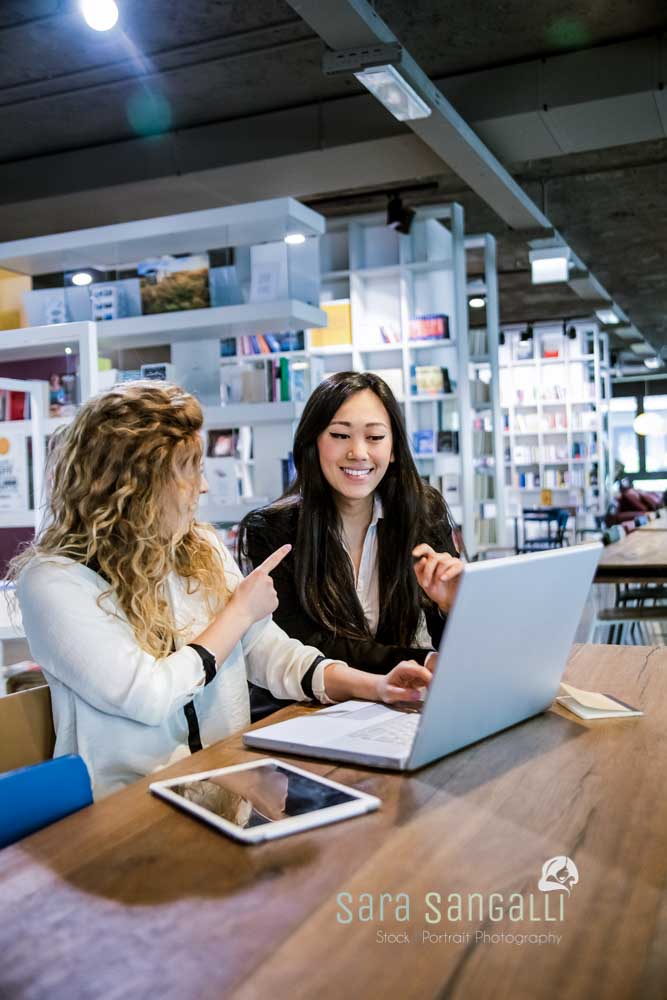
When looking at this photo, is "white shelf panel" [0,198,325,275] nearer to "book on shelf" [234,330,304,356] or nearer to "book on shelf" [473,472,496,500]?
"book on shelf" [234,330,304,356]

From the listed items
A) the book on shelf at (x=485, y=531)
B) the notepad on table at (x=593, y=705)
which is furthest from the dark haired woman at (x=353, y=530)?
the book on shelf at (x=485, y=531)

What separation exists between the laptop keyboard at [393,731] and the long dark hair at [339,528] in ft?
2.10

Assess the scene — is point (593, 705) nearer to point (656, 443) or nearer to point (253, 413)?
point (253, 413)

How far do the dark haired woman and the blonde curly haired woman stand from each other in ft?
1.01

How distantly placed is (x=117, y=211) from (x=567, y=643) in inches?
277

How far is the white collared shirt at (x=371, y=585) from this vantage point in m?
2.14

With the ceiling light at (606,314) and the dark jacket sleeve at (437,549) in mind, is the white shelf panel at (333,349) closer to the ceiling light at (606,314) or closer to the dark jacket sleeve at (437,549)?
the ceiling light at (606,314)

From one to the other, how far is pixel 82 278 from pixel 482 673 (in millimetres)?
5464

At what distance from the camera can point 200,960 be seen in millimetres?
723

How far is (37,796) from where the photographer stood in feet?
3.54

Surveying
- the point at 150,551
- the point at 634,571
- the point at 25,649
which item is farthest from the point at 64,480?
the point at 634,571

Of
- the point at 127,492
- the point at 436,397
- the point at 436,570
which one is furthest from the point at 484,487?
the point at 127,492

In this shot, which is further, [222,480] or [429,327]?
[429,327]

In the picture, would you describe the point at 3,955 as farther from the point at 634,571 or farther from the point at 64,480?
the point at 634,571
